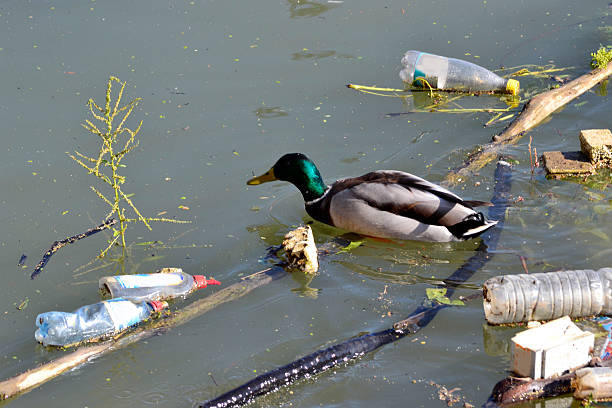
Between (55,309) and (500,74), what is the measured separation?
4931 mm

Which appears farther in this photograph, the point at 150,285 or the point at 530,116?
the point at 530,116

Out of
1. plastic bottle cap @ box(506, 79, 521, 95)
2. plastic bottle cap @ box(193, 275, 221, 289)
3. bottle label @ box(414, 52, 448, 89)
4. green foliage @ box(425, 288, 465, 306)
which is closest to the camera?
green foliage @ box(425, 288, 465, 306)

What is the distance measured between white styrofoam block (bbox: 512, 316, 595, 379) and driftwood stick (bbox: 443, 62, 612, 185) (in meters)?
2.33

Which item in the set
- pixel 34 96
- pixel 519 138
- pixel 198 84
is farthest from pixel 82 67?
pixel 519 138

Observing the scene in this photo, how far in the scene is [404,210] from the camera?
5.49 m

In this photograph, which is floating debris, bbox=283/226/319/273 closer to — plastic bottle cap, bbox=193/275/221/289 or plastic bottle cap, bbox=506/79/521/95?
plastic bottle cap, bbox=193/275/221/289

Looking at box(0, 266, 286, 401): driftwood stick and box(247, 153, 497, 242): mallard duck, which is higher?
box(247, 153, 497, 242): mallard duck

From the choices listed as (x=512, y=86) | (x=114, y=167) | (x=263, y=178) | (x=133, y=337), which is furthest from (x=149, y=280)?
(x=512, y=86)

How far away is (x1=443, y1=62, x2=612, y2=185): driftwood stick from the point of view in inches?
250

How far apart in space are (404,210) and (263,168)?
1.49 m

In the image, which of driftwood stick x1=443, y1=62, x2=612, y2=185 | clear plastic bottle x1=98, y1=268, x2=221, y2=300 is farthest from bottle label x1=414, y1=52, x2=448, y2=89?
clear plastic bottle x1=98, y1=268, x2=221, y2=300

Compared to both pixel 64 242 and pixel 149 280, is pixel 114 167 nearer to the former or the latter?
pixel 64 242

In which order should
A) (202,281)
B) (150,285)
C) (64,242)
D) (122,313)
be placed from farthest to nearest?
1. (64,242)
2. (202,281)
3. (150,285)
4. (122,313)

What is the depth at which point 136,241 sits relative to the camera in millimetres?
5633
